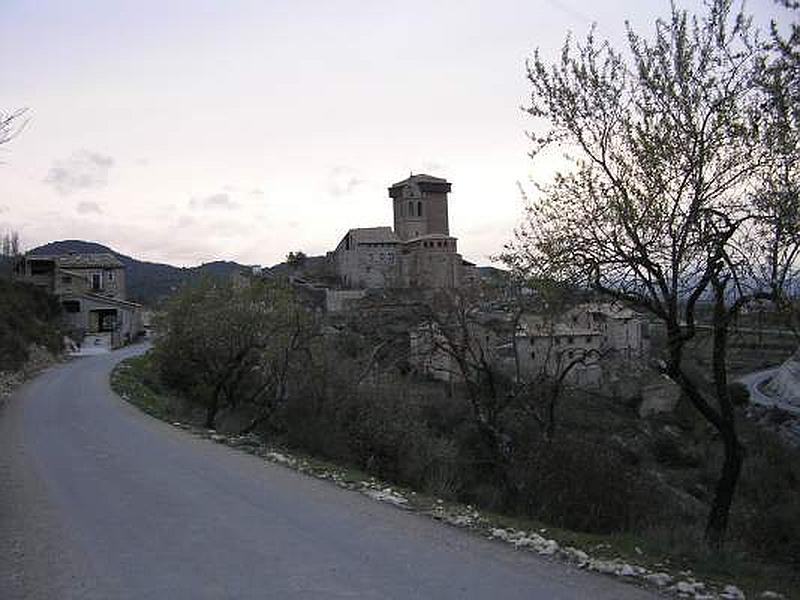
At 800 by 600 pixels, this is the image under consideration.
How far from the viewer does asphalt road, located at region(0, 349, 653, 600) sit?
22.2 ft

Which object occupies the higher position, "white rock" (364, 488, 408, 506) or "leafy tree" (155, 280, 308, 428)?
"leafy tree" (155, 280, 308, 428)

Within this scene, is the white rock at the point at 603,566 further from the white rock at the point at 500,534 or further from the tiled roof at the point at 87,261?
the tiled roof at the point at 87,261

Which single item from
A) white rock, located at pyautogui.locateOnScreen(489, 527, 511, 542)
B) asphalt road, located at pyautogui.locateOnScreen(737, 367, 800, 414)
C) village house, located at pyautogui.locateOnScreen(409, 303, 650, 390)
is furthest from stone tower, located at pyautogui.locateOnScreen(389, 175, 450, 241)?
white rock, located at pyautogui.locateOnScreen(489, 527, 511, 542)

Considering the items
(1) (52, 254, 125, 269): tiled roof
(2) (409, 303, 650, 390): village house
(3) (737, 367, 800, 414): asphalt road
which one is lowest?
(3) (737, 367, 800, 414): asphalt road

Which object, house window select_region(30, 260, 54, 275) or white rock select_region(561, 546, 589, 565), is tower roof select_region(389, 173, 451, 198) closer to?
house window select_region(30, 260, 54, 275)

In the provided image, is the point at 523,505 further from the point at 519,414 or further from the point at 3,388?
the point at 3,388

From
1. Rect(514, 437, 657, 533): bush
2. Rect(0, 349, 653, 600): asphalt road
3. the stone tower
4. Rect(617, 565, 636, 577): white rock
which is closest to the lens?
Rect(0, 349, 653, 600): asphalt road

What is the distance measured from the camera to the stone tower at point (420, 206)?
112m

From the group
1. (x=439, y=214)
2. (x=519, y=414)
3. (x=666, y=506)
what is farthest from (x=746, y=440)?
(x=439, y=214)

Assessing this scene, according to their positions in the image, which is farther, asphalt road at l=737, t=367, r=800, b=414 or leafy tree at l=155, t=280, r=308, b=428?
asphalt road at l=737, t=367, r=800, b=414

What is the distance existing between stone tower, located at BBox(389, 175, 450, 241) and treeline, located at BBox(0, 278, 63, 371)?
56472 mm

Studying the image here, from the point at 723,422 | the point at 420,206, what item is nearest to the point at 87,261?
the point at 420,206

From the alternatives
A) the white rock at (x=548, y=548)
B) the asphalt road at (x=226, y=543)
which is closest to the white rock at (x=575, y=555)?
the white rock at (x=548, y=548)

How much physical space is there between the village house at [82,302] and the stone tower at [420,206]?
44854 mm
